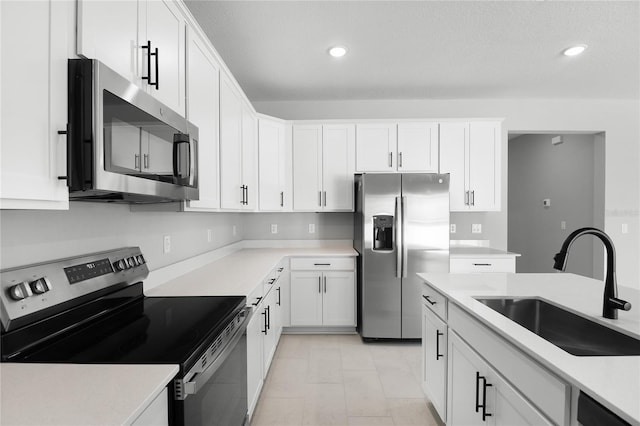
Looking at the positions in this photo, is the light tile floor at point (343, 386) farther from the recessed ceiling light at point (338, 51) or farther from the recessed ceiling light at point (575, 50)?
the recessed ceiling light at point (575, 50)

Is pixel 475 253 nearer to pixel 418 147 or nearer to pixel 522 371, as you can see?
pixel 418 147

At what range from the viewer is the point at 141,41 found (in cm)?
130

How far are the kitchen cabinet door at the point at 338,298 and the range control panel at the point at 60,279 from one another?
84.0 inches

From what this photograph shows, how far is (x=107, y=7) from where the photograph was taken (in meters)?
1.07

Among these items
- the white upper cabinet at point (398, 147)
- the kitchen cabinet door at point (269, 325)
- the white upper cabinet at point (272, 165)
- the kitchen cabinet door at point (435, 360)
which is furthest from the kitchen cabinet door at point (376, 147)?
the kitchen cabinet door at point (435, 360)

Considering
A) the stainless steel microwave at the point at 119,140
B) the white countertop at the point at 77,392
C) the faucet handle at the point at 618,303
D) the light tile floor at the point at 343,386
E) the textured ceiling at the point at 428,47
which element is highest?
the textured ceiling at the point at 428,47

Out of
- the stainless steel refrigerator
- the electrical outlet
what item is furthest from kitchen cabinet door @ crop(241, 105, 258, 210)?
the stainless steel refrigerator

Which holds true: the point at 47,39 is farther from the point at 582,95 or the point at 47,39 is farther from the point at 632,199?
the point at 632,199

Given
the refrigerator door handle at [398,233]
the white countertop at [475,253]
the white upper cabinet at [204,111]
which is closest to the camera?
the white upper cabinet at [204,111]

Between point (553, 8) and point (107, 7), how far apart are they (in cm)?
273

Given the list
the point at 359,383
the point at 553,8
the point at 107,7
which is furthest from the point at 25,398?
the point at 553,8

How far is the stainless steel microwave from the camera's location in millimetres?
928

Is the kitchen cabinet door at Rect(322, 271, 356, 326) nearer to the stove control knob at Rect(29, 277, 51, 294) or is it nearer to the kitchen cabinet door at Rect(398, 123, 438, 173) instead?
the kitchen cabinet door at Rect(398, 123, 438, 173)

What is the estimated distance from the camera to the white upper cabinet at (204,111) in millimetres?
1795
